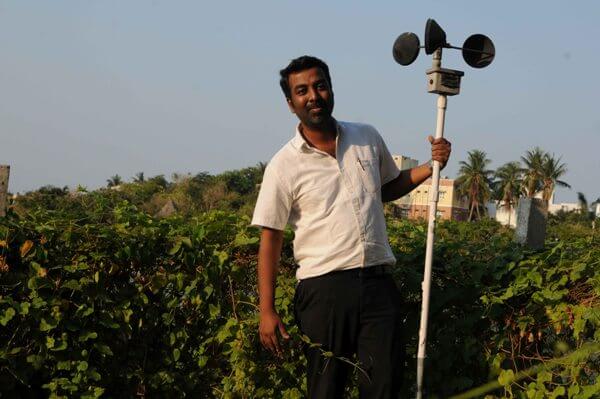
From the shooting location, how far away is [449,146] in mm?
3336

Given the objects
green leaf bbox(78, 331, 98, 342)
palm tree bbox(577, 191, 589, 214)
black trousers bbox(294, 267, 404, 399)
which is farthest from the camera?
palm tree bbox(577, 191, 589, 214)

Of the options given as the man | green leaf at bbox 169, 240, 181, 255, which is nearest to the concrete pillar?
the man

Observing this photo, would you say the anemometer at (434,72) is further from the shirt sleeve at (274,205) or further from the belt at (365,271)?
the shirt sleeve at (274,205)

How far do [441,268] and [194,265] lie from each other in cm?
121

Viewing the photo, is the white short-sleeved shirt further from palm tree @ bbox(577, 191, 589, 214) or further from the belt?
palm tree @ bbox(577, 191, 589, 214)

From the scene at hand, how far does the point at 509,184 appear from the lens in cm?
7650

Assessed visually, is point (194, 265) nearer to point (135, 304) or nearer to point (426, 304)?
point (135, 304)

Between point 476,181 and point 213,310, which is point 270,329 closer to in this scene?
point 213,310

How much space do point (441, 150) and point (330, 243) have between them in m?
0.65

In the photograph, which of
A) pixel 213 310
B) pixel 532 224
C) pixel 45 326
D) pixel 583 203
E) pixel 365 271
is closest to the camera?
pixel 365 271

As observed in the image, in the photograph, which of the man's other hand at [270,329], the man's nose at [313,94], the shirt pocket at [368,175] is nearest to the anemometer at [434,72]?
the shirt pocket at [368,175]

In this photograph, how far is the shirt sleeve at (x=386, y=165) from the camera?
11.4ft

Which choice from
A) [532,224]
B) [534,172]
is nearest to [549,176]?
[534,172]

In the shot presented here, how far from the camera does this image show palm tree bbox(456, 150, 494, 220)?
77.4 meters
